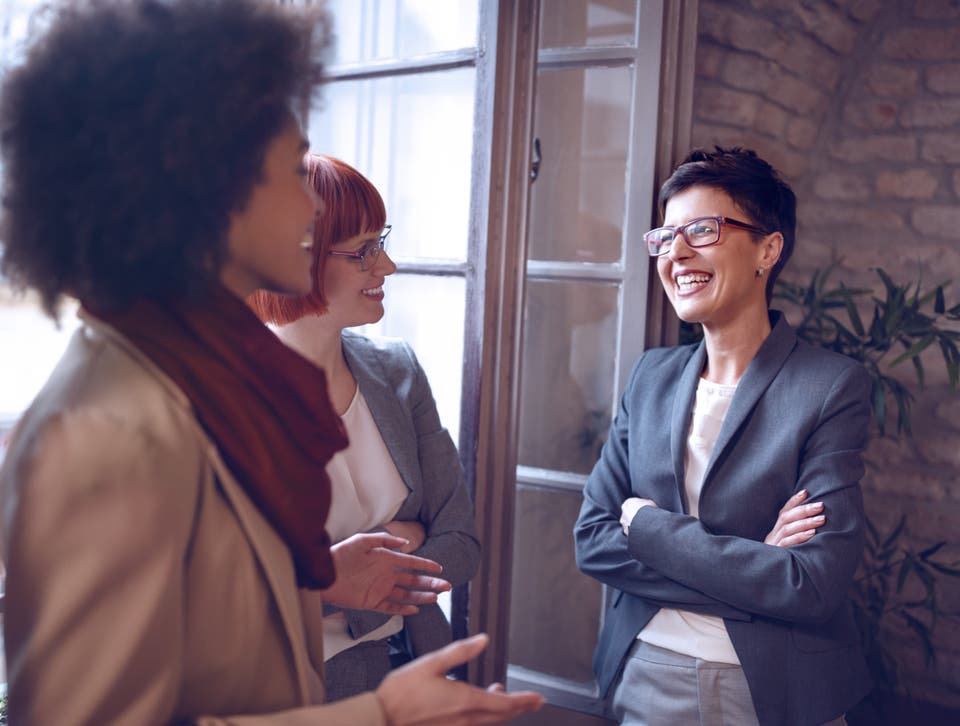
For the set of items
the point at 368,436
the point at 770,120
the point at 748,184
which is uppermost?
the point at 770,120

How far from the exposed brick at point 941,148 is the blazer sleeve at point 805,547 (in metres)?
1.83

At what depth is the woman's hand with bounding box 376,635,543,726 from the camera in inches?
35.9

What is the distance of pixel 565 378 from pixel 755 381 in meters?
0.82

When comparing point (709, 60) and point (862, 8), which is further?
point (862, 8)

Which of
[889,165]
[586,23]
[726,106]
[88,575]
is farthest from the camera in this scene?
[889,165]

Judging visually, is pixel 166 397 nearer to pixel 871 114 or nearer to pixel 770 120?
pixel 770 120

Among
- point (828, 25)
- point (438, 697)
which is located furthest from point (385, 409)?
point (828, 25)

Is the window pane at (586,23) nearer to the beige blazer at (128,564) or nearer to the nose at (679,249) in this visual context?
the nose at (679,249)

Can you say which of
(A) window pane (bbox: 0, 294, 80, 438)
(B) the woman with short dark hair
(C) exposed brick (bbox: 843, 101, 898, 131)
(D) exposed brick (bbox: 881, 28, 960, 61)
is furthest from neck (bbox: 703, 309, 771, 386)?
(A) window pane (bbox: 0, 294, 80, 438)

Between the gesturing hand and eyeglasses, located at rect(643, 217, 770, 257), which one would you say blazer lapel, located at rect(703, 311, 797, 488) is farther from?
the gesturing hand

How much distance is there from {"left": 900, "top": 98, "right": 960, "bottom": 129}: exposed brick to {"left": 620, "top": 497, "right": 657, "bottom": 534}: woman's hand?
2.17 metres

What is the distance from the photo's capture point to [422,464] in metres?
1.92

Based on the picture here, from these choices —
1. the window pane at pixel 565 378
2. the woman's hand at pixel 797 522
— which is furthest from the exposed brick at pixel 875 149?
the woman's hand at pixel 797 522

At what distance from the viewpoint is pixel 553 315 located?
102 inches
